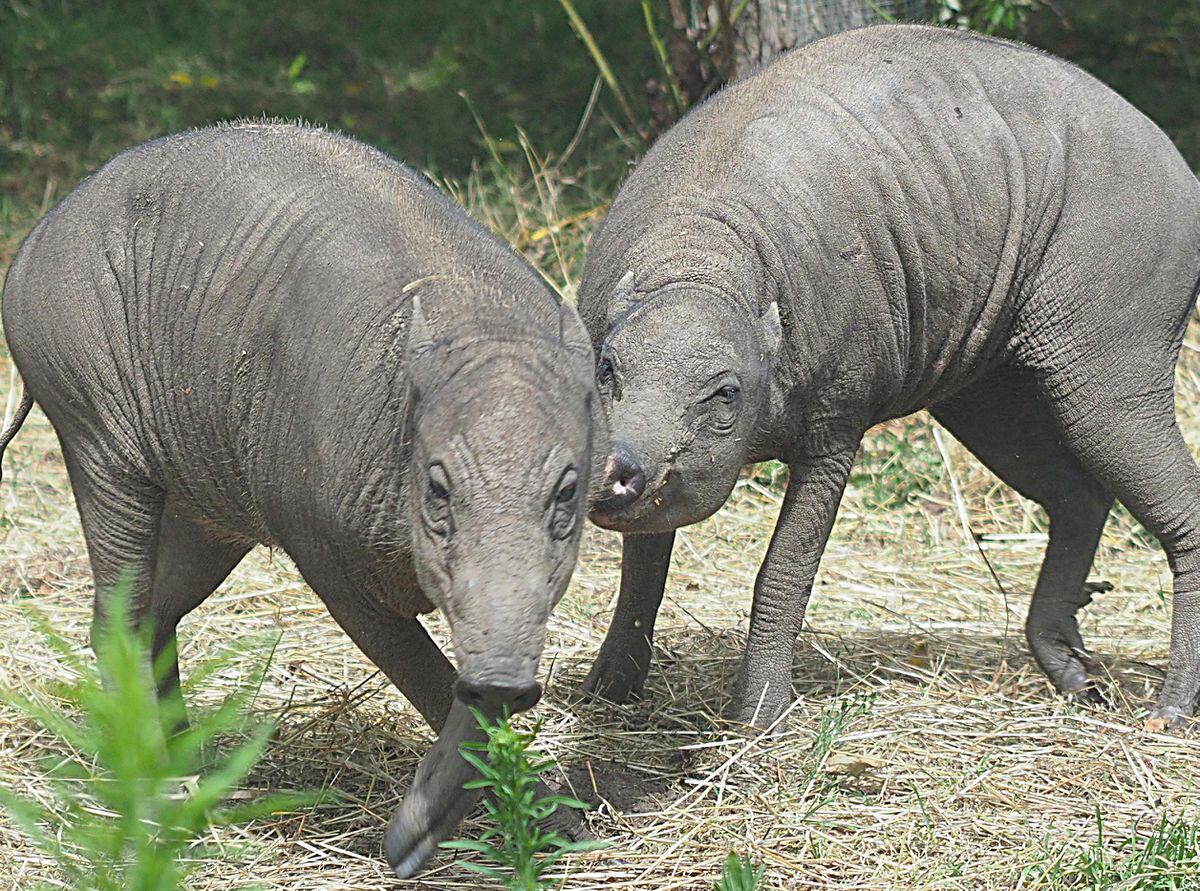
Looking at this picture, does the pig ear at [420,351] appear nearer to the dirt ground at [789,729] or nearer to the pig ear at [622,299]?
the pig ear at [622,299]

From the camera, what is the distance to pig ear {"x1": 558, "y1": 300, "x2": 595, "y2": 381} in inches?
134

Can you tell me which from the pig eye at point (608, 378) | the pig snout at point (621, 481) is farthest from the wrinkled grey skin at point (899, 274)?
the pig snout at point (621, 481)

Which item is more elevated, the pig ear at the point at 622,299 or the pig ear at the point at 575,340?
the pig ear at the point at 575,340

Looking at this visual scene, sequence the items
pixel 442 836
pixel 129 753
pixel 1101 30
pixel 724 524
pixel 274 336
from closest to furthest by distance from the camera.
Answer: pixel 129 753, pixel 442 836, pixel 274 336, pixel 724 524, pixel 1101 30

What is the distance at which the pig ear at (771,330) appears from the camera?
13.8ft

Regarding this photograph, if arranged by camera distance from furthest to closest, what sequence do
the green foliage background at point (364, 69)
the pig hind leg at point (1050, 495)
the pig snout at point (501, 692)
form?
the green foliage background at point (364, 69), the pig hind leg at point (1050, 495), the pig snout at point (501, 692)

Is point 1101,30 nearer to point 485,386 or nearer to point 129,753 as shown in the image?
point 485,386

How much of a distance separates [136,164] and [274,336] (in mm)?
772

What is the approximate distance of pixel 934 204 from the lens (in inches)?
186

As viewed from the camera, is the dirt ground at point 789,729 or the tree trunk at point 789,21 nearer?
the dirt ground at point 789,729

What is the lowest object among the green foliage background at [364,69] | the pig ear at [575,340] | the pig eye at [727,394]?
the green foliage background at [364,69]

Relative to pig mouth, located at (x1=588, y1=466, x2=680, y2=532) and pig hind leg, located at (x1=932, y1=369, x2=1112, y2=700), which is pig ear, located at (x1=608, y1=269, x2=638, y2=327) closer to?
pig mouth, located at (x1=588, y1=466, x2=680, y2=532)

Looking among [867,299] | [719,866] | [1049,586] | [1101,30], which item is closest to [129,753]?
[719,866]

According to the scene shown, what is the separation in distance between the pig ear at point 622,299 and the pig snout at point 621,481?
0.47m
